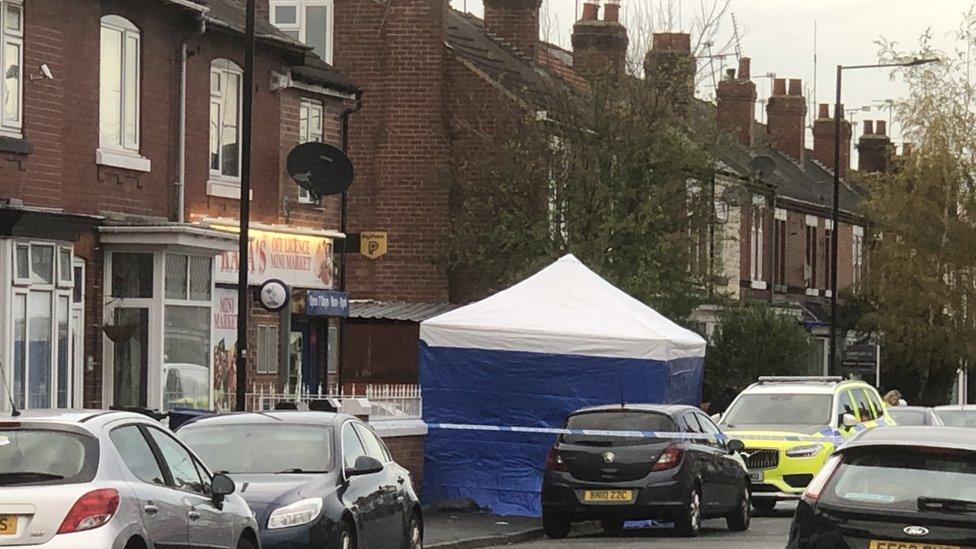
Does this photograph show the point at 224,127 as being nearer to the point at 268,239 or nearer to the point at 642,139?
the point at 268,239

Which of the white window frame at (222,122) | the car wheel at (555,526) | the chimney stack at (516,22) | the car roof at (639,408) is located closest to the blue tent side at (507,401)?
the car roof at (639,408)

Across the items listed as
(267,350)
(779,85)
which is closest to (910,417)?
(267,350)

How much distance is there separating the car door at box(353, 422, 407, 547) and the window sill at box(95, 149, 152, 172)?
10160 mm

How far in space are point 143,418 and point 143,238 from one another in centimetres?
1426

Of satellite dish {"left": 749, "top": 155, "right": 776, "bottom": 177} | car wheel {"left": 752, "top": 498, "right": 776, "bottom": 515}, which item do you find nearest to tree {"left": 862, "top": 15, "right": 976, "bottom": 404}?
satellite dish {"left": 749, "top": 155, "right": 776, "bottom": 177}

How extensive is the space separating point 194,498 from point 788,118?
55.0 meters

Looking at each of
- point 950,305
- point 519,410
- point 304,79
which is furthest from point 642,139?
point 950,305

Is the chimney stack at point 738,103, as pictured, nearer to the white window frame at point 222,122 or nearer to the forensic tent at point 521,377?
the white window frame at point 222,122

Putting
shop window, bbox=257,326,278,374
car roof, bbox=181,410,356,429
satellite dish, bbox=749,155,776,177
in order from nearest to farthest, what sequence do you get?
car roof, bbox=181,410,356,429
shop window, bbox=257,326,278,374
satellite dish, bbox=749,155,776,177

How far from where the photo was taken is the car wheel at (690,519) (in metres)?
22.9

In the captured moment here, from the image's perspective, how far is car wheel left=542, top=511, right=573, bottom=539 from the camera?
23281 millimetres

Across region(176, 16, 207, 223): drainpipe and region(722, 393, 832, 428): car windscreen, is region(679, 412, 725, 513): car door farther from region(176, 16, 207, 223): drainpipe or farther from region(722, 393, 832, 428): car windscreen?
region(176, 16, 207, 223): drainpipe

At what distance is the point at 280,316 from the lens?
29844 millimetres

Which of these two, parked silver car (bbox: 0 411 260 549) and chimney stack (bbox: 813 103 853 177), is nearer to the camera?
parked silver car (bbox: 0 411 260 549)
